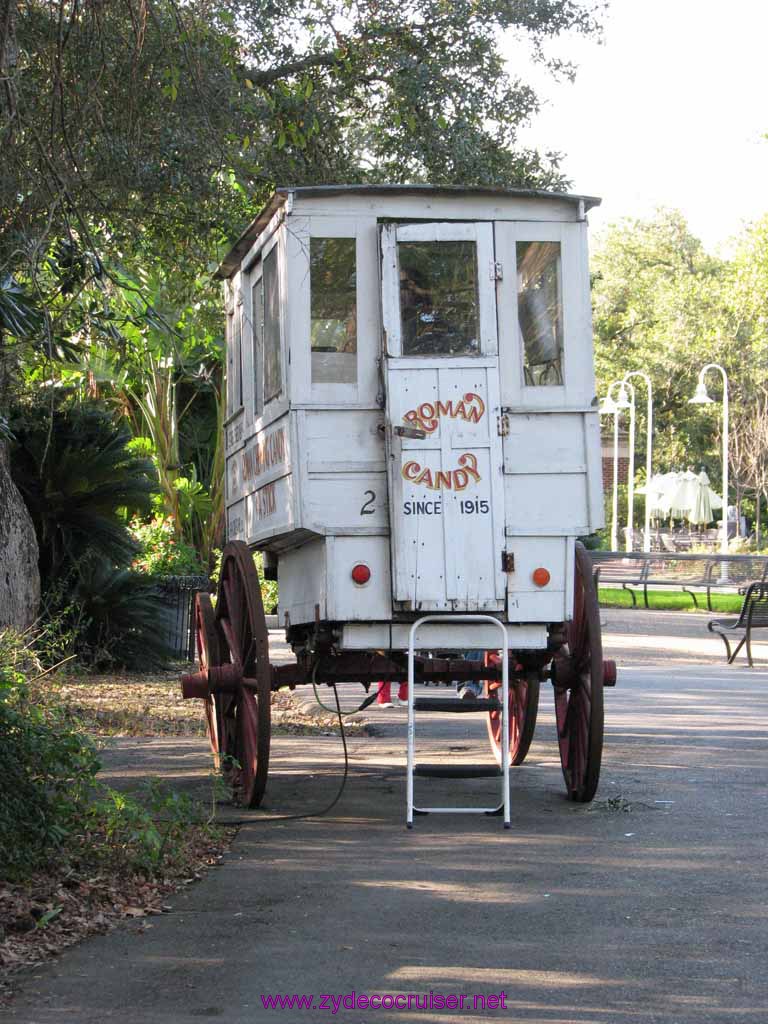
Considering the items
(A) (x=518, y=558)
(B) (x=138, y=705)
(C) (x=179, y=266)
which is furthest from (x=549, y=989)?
(C) (x=179, y=266)

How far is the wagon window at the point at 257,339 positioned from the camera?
8.77 meters

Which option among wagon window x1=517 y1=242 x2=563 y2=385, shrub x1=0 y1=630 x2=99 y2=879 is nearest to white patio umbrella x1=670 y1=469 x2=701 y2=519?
wagon window x1=517 y1=242 x2=563 y2=385

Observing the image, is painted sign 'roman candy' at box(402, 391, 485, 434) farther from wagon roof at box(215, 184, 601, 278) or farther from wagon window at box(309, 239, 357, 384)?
wagon roof at box(215, 184, 601, 278)

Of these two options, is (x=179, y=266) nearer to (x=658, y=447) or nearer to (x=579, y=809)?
(x=579, y=809)

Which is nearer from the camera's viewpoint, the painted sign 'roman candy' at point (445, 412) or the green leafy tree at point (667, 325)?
the painted sign 'roman candy' at point (445, 412)

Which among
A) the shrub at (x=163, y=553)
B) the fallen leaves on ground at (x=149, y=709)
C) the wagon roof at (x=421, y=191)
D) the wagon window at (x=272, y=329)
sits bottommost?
the fallen leaves on ground at (x=149, y=709)

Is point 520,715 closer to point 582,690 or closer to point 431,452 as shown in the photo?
point 582,690

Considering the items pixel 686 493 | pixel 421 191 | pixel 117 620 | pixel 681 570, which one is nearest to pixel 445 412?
pixel 421 191

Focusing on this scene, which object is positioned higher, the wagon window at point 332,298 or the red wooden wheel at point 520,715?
the wagon window at point 332,298

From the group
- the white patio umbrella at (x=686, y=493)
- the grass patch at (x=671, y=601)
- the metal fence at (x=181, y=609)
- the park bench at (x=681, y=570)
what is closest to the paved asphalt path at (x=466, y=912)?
the metal fence at (x=181, y=609)

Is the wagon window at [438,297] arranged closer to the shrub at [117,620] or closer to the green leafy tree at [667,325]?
the shrub at [117,620]

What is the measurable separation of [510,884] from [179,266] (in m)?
8.48

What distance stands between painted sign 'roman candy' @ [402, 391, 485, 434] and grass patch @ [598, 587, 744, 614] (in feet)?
66.0

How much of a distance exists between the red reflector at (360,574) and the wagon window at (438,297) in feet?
3.81
